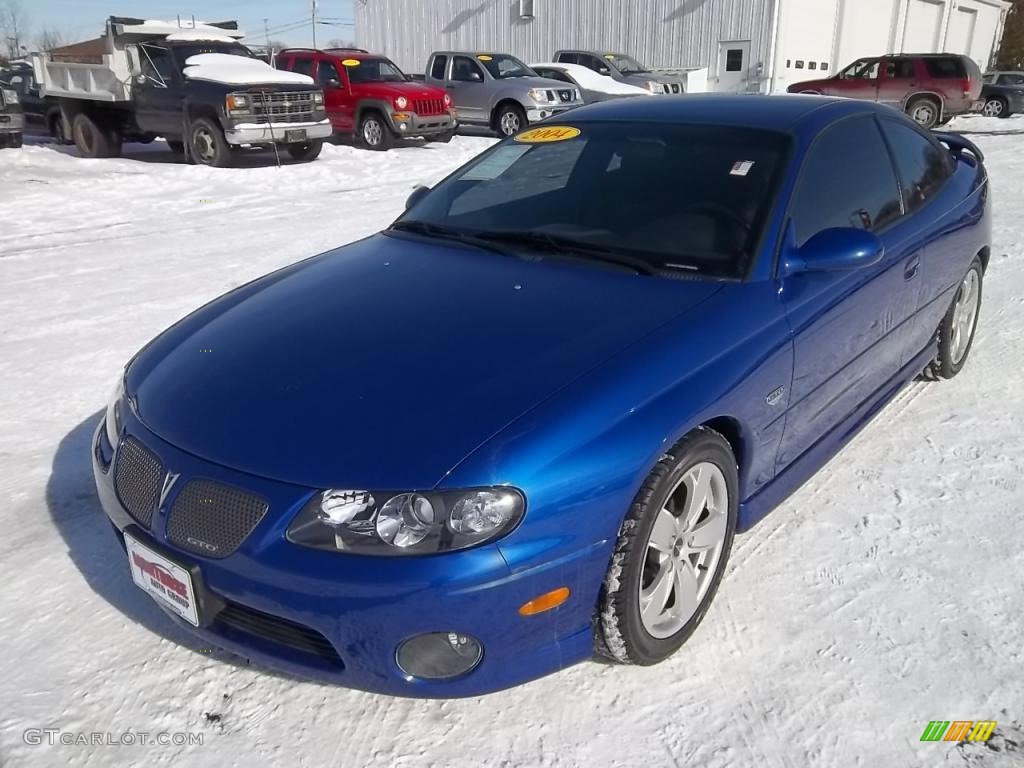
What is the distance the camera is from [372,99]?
1449cm

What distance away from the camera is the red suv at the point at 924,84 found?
18.8 meters

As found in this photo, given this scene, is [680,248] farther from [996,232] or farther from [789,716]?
[996,232]

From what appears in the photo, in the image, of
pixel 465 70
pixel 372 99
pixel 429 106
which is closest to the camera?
pixel 372 99

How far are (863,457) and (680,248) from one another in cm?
145

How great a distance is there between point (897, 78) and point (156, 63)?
15.4 meters

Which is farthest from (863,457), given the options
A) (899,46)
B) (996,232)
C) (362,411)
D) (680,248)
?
(899,46)

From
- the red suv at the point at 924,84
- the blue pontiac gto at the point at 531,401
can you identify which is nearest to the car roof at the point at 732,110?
the blue pontiac gto at the point at 531,401

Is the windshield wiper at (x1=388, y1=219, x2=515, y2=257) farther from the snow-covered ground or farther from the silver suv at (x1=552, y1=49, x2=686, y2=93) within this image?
the silver suv at (x1=552, y1=49, x2=686, y2=93)

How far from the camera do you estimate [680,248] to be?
290 centimetres

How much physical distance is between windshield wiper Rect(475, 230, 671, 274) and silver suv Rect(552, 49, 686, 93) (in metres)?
17.7

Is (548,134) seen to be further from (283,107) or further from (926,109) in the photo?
(926,109)

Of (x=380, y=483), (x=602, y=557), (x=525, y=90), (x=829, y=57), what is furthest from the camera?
(x=829, y=57)

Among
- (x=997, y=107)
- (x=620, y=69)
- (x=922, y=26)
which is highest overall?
(x=922, y=26)

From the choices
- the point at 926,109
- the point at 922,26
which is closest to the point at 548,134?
the point at 926,109
